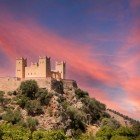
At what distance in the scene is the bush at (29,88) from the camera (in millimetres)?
92625

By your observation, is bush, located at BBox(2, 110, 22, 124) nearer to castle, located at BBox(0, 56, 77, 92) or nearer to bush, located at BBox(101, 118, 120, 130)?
castle, located at BBox(0, 56, 77, 92)

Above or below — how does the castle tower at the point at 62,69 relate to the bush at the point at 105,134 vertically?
above

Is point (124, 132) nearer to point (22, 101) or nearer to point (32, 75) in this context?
point (22, 101)

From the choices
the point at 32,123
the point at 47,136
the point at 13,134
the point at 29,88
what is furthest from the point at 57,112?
the point at 13,134

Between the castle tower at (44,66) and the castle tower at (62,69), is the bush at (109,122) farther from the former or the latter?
the castle tower at (44,66)

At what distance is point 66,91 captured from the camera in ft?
325

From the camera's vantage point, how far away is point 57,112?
9050cm

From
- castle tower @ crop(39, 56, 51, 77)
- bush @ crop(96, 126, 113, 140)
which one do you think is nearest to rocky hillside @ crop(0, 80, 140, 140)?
bush @ crop(96, 126, 113, 140)

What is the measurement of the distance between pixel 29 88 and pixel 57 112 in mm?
6150

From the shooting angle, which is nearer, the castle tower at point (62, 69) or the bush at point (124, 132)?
the bush at point (124, 132)

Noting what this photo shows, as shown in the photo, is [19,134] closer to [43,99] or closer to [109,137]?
[109,137]

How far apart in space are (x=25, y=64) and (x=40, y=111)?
9154 mm

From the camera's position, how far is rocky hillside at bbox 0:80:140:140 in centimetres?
8669

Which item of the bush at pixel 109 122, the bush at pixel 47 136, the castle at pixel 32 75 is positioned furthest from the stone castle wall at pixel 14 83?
the bush at pixel 47 136
